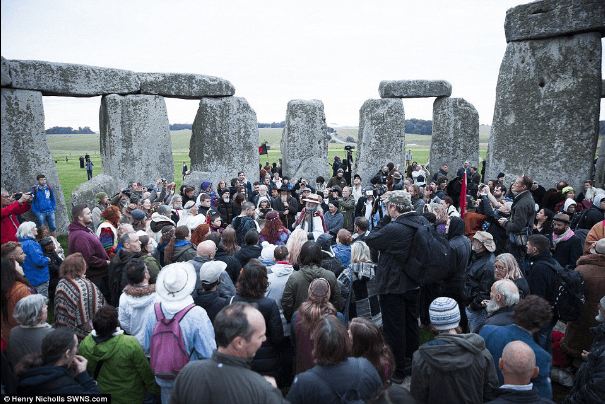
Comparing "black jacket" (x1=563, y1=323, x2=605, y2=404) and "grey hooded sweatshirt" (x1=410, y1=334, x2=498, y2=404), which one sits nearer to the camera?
"grey hooded sweatshirt" (x1=410, y1=334, x2=498, y2=404)

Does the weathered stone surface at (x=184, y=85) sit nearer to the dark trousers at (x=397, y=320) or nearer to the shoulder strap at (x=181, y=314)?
the dark trousers at (x=397, y=320)

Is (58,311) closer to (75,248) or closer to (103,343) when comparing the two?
(103,343)

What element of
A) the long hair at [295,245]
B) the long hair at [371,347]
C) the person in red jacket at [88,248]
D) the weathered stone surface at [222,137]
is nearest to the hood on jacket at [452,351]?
the long hair at [371,347]

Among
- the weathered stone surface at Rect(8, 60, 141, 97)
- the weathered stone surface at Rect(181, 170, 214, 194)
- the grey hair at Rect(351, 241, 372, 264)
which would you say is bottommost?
the grey hair at Rect(351, 241, 372, 264)

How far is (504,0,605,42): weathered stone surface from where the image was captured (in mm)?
9500

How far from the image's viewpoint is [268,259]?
17.3ft

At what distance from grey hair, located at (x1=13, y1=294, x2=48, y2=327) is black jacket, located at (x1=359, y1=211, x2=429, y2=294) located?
9.84 feet

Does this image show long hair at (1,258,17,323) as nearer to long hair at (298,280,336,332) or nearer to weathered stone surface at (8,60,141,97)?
long hair at (298,280,336,332)

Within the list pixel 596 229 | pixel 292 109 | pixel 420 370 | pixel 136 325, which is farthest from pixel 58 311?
pixel 292 109

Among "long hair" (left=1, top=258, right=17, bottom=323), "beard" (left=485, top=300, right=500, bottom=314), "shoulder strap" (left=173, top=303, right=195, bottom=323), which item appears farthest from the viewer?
"beard" (left=485, top=300, right=500, bottom=314)

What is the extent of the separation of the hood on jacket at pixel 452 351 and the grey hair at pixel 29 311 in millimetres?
2733

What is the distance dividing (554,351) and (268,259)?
3309 millimetres

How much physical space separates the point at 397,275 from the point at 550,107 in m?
8.13

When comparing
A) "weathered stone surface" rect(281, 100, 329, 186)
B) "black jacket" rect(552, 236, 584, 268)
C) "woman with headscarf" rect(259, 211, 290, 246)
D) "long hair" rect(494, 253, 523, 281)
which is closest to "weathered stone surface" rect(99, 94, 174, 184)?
"weathered stone surface" rect(281, 100, 329, 186)
